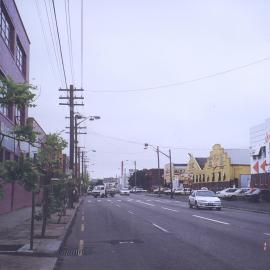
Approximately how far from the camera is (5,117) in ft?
96.7

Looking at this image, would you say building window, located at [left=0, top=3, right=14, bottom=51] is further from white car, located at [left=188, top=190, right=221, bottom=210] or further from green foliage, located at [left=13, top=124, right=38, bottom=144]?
green foliage, located at [left=13, top=124, right=38, bottom=144]

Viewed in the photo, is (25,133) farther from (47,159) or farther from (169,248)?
(169,248)

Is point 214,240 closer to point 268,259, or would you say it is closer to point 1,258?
point 268,259

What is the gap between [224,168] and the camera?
88750 mm

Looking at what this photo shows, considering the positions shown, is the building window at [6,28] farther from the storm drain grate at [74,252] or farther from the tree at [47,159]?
the storm drain grate at [74,252]

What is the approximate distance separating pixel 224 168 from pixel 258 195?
32.9m

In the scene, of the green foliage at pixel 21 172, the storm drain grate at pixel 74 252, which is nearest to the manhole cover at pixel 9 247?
the storm drain grate at pixel 74 252

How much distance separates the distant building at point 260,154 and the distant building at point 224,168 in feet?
70.3

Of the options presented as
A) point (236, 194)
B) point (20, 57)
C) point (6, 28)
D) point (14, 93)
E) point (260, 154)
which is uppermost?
point (20, 57)

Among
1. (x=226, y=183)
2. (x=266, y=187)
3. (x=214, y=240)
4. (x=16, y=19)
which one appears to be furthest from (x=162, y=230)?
(x=226, y=183)

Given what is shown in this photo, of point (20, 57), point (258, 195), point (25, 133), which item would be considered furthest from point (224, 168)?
point (25, 133)

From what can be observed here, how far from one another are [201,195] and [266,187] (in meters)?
20.1

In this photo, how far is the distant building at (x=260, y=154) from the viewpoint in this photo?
5694 cm

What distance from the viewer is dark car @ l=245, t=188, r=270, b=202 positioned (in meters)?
55.9
